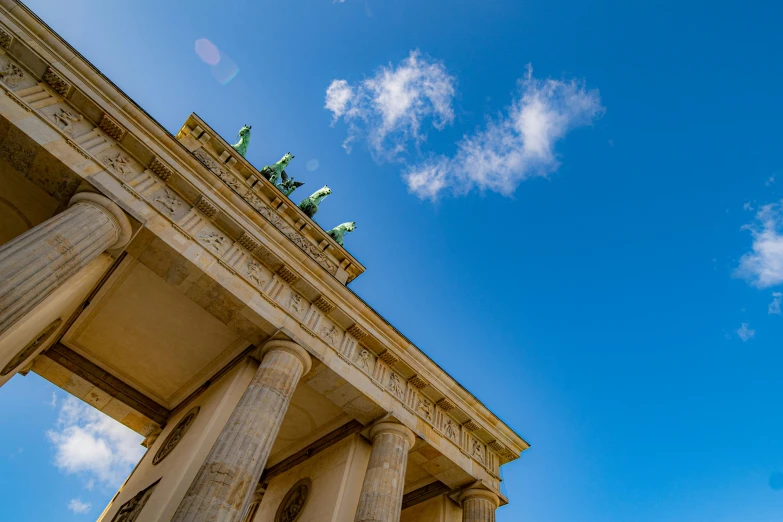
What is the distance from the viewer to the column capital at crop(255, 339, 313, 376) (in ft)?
42.4

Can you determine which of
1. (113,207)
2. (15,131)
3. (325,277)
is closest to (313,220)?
(325,277)

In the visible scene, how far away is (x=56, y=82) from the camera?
462 inches

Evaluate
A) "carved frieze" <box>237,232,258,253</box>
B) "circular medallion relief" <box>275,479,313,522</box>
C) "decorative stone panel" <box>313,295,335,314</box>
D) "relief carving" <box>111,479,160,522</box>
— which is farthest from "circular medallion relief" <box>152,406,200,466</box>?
"carved frieze" <box>237,232,258,253</box>

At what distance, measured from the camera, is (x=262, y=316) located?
507 inches

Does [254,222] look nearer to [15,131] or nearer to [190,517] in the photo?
[15,131]

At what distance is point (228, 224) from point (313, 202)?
9.02 metres

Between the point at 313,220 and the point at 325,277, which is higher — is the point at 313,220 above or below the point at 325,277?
above

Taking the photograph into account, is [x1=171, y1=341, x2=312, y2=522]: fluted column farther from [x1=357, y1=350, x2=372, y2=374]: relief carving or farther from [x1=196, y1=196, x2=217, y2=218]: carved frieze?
[x1=196, y1=196, x2=217, y2=218]: carved frieze

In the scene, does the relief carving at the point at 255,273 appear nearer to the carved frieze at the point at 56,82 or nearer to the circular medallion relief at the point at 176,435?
the circular medallion relief at the point at 176,435

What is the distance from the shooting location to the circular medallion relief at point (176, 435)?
1398 centimetres

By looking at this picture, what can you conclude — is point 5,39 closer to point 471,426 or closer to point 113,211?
point 113,211

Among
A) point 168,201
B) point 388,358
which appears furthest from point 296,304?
point 168,201

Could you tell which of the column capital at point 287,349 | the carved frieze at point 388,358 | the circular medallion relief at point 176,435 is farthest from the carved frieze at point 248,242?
the circular medallion relief at point 176,435

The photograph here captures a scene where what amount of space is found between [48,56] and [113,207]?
4149 millimetres
